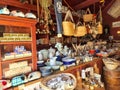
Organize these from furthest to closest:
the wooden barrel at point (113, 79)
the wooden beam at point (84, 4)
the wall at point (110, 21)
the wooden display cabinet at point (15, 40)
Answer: the wall at point (110, 21) < the wooden beam at point (84, 4) < the wooden barrel at point (113, 79) < the wooden display cabinet at point (15, 40)

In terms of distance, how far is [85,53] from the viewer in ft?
10.2

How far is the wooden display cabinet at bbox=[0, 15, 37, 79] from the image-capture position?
148cm

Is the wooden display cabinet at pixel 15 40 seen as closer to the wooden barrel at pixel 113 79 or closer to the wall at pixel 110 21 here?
the wooden barrel at pixel 113 79

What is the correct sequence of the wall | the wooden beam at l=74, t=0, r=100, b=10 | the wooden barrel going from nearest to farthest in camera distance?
the wooden barrel → the wooden beam at l=74, t=0, r=100, b=10 → the wall

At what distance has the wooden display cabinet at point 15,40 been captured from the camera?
1.48 meters

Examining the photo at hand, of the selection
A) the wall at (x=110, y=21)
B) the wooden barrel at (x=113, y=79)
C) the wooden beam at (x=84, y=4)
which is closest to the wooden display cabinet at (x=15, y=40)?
the wooden barrel at (x=113, y=79)

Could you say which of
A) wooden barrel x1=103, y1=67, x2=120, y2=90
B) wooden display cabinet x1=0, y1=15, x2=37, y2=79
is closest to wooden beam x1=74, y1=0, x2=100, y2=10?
wooden barrel x1=103, y1=67, x2=120, y2=90

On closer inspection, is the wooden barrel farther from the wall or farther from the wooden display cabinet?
the wall

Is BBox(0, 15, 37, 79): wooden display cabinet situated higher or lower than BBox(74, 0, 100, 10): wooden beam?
lower

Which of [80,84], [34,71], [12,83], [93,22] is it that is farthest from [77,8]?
[12,83]

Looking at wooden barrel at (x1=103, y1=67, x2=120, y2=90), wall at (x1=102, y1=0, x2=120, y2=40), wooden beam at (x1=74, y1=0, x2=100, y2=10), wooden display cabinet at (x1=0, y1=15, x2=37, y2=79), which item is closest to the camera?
wooden display cabinet at (x1=0, y1=15, x2=37, y2=79)

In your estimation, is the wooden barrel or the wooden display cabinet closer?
the wooden display cabinet

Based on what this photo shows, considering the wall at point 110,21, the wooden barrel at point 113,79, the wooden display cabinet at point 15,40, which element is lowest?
the wooden barrel at point 113,79

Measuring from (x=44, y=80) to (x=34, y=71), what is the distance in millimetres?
183
